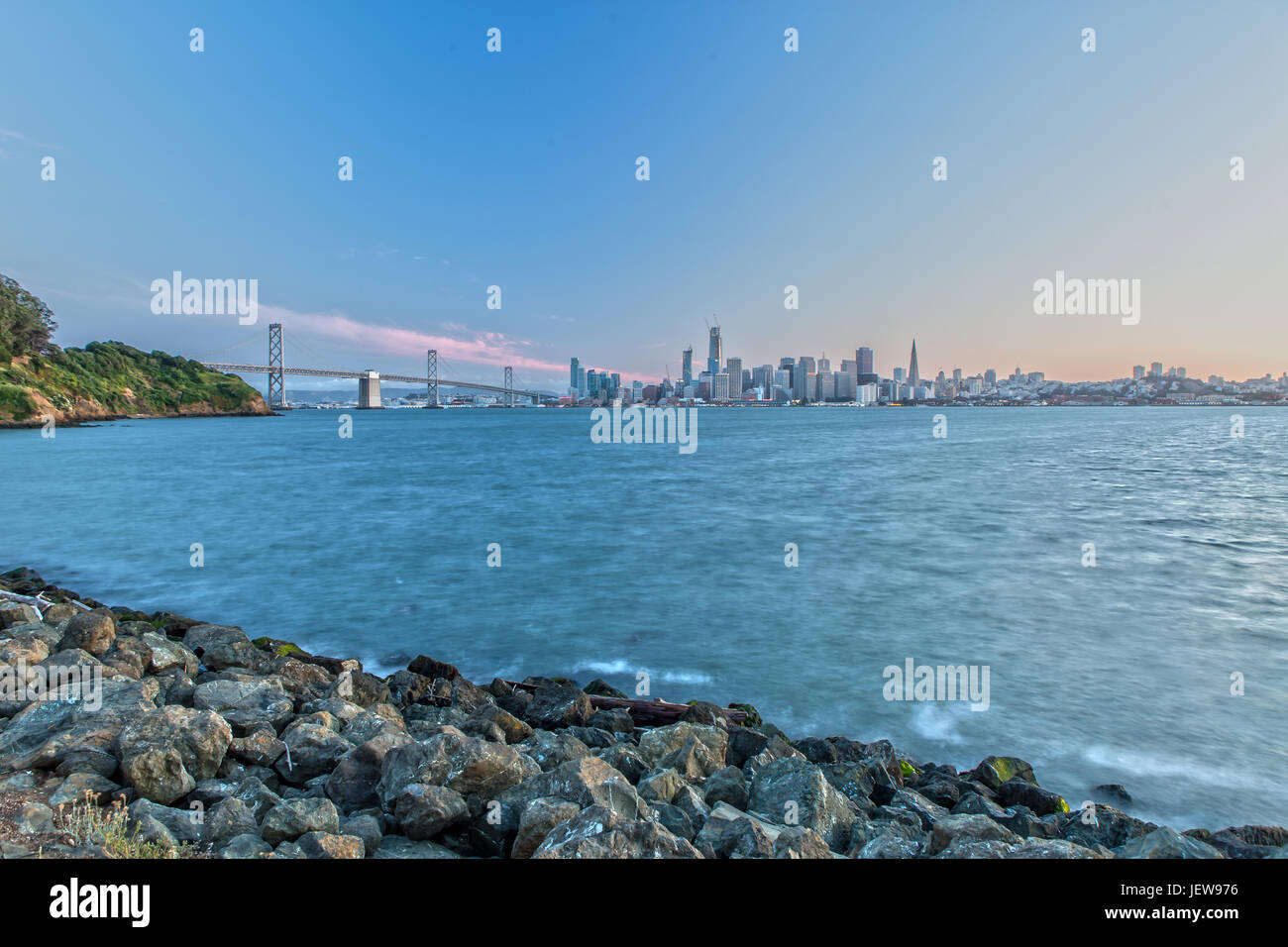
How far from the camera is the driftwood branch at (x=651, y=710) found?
7453 mm

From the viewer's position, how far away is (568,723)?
7.07 metres

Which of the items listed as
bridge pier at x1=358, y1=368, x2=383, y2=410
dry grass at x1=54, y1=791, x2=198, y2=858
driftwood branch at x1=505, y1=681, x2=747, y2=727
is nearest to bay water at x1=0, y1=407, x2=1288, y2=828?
driftwood branch at x1=505, y1=681, x2=747, y2=727

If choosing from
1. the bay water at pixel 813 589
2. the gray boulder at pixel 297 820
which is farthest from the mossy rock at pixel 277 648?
the gray boulder at pixel 297 820

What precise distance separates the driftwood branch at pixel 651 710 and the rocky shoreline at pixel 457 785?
29 mm

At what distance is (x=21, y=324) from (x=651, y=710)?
96140 mm

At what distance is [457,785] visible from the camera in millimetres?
4789

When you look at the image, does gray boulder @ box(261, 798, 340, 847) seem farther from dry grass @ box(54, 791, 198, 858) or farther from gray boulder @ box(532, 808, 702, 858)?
gray boulder @ box(532, 808, 702, 858)

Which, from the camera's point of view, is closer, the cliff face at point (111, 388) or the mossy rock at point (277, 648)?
the mossy rock at point (277, 648)

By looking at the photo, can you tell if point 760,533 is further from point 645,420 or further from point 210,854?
point 645,420

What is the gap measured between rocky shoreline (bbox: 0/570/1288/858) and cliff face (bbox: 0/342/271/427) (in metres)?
83.5

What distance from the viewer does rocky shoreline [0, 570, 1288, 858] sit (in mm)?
4160

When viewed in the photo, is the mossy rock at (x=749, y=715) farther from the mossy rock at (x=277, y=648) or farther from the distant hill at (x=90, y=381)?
the distant hill at (x=90, y=381)
